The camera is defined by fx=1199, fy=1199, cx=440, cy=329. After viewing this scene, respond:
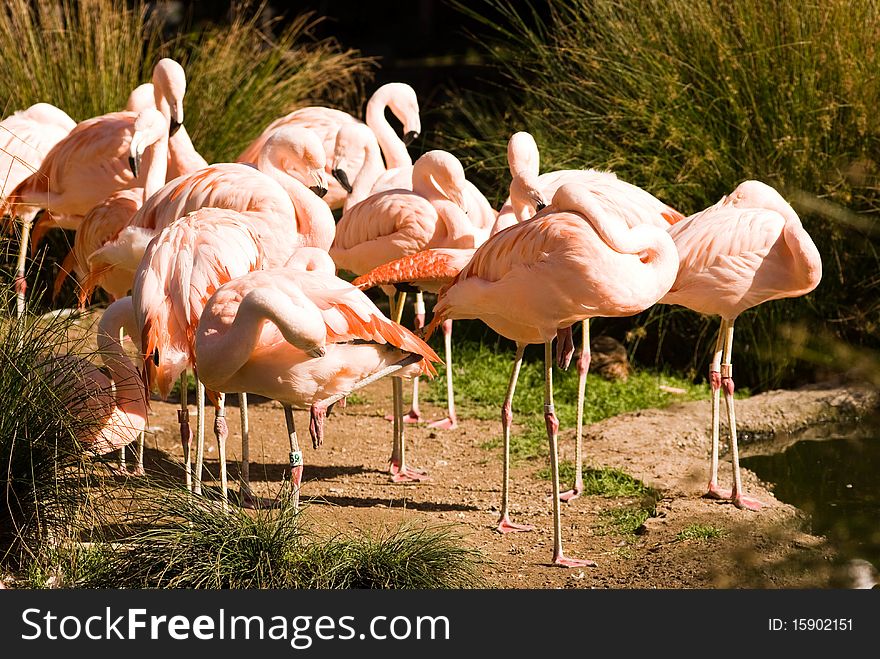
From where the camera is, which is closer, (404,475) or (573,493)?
(573,493)

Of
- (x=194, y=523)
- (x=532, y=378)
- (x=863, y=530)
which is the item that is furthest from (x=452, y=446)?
(x=194, y=523)

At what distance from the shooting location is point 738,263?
5.22 m

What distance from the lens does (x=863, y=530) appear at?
5.09m

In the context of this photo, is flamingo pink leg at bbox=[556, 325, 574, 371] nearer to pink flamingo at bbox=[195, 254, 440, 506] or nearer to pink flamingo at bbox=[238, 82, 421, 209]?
pink flamingo at bbox=[195, 254, 440, 506]

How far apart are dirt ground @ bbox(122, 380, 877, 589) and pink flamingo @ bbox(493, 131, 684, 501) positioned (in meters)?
0.45

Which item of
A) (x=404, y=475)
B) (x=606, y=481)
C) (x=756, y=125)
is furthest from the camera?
(x=756, y=125)

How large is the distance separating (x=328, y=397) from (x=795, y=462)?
272 cm

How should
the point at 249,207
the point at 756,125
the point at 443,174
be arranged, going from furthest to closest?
the point at 756,125 < the point at 443,174 < the point at 249,207

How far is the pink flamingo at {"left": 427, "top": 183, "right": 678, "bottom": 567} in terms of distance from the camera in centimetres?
457

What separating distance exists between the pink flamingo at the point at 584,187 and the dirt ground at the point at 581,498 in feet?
1.48

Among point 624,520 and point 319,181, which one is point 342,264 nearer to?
point 319,181

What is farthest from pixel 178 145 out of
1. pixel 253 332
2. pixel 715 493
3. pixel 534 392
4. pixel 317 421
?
pixel 715 493

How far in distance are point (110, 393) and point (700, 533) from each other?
7.93 ft

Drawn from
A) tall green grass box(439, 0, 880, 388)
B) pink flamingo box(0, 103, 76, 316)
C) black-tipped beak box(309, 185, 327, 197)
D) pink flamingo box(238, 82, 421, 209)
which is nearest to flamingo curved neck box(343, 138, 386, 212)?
pink flamingo box(238, 82, 421, 209)
